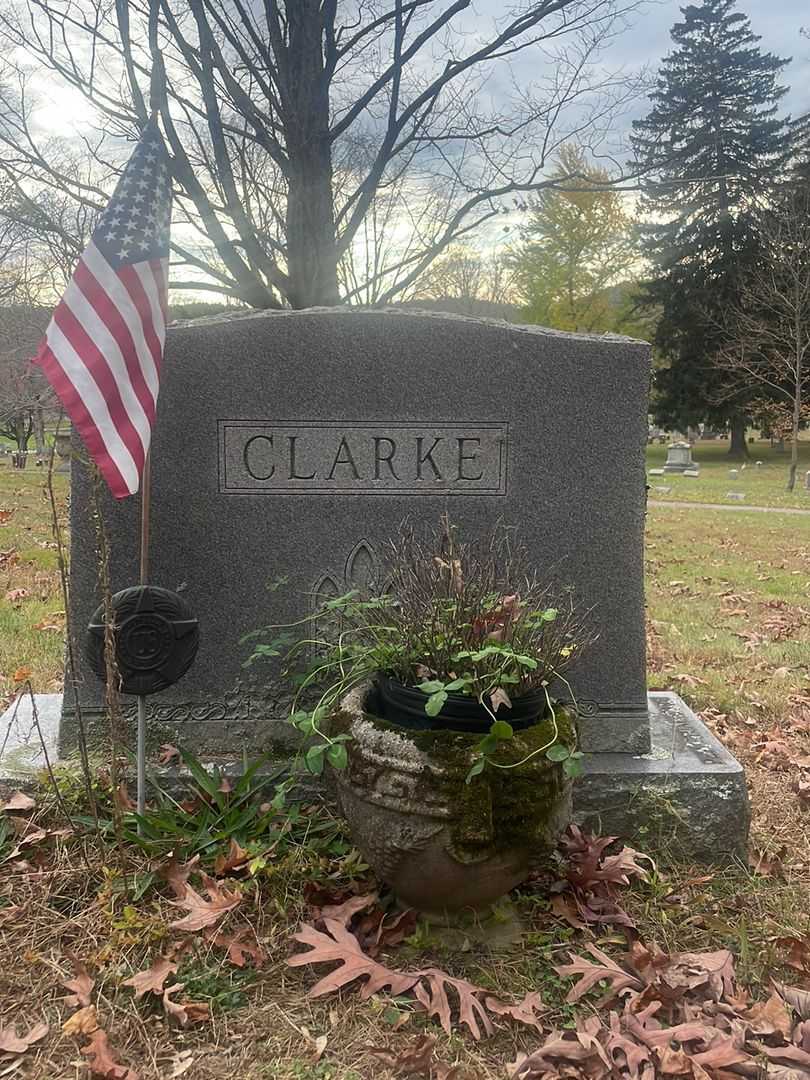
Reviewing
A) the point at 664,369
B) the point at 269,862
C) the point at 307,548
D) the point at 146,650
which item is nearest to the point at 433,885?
the point at 269,862

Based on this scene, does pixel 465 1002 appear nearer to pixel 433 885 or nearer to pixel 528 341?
pixel 433 885

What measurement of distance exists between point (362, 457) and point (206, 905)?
6.01ft

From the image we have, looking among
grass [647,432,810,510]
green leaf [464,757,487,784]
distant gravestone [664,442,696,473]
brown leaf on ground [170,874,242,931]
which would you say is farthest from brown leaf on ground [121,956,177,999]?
distant gravestone [664,442,696,473]

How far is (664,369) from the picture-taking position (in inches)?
1516

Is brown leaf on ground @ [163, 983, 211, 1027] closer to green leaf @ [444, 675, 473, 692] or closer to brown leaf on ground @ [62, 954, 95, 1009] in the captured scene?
brown leaf on ground @ [62, 954, 95, 1009]

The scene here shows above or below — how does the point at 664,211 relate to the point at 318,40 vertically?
above

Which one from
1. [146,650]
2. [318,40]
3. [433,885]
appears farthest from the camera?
[318,40]

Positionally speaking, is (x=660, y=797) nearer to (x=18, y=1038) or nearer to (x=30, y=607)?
(x=18, y=1038)

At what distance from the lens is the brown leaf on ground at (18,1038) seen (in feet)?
6.95

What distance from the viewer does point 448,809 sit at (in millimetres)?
2311

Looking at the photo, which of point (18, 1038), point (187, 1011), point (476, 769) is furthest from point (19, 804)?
point (476, 769)

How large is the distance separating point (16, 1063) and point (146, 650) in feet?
4.34

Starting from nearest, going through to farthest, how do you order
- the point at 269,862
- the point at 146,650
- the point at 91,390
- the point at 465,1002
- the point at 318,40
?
the point at 465,1002 < the point at 91,390 < the point at 269,862 < the point at 146,650 < the point at 318,40

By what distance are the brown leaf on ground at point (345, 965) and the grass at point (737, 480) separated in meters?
15.9
